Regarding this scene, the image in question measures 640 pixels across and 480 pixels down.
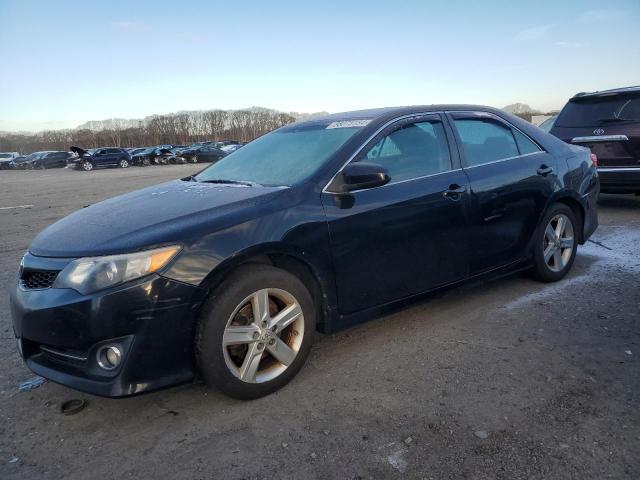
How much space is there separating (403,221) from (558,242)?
6.53 feet

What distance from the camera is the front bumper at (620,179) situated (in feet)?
23.0

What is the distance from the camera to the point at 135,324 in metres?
2.43

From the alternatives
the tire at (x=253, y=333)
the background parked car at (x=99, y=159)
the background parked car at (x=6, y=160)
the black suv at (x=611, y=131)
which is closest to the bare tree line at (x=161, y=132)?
the background parked car at (x=6, y=160)

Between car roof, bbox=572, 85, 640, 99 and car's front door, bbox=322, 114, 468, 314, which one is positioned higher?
car roof, bbox=572, 85, 640, 99

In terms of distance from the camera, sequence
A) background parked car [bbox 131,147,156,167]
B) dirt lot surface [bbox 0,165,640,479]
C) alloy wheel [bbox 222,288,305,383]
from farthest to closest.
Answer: background parked car [bbox 131,147,156,167]
alloy wheel [bbox 222,288,305,383]
dirt lot surface [bbox 0,165,640,479]

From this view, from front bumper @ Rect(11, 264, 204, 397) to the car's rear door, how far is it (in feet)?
7.30

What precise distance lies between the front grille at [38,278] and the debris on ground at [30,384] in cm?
74

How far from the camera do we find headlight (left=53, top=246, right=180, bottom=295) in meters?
2.43

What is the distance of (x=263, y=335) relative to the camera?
9.14 feet

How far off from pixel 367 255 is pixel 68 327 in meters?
1.71

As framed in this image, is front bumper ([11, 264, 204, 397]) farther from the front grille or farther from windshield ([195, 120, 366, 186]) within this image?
windshield ([195, 120, 366, 186])

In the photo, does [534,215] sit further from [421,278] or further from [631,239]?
[631,239]

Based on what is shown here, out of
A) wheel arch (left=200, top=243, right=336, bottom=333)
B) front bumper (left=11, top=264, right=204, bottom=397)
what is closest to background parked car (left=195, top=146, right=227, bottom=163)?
wheel arch (left=200, top=243, right=336, bottom=333)

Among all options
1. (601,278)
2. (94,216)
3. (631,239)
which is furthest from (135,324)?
(631,239)
